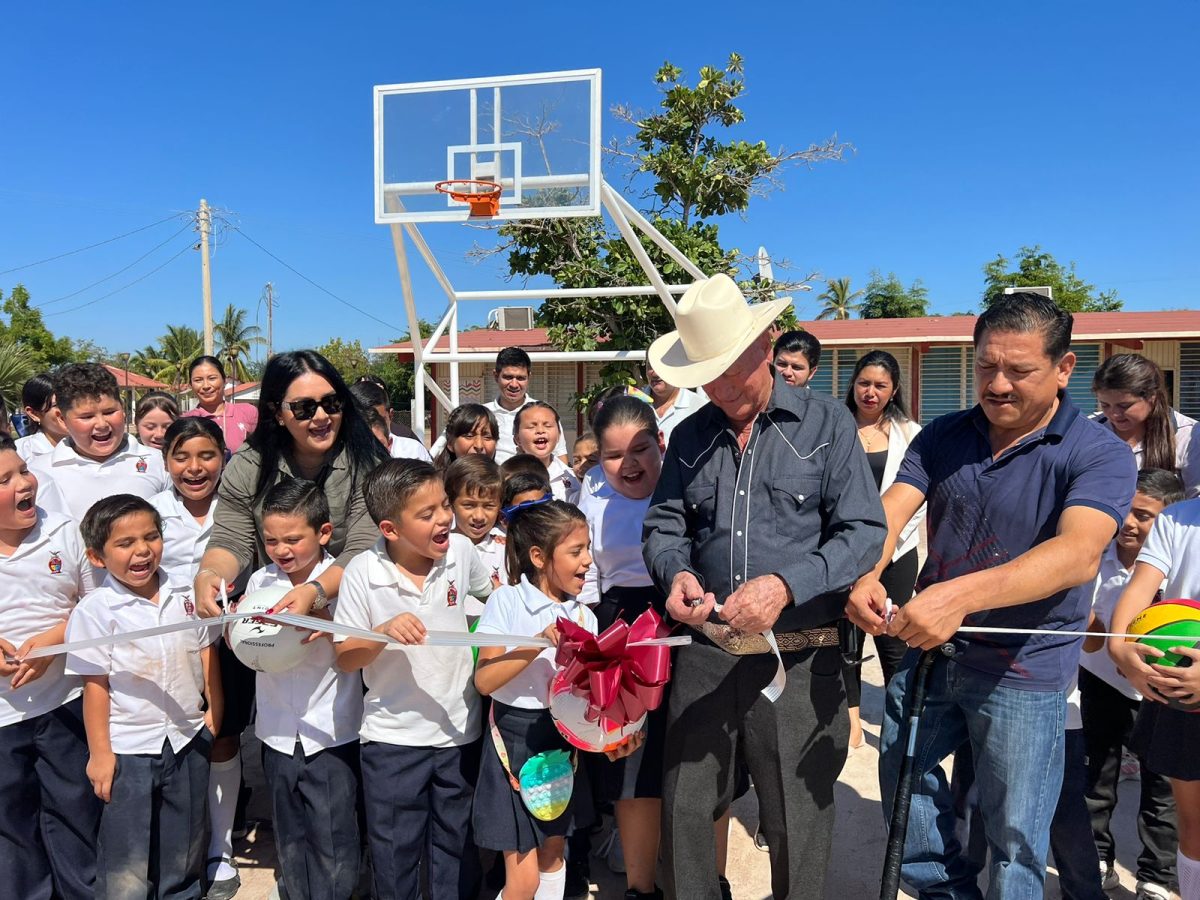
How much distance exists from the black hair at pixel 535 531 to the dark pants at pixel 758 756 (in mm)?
598

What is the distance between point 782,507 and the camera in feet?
7.88

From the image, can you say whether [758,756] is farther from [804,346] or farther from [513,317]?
[513,317]

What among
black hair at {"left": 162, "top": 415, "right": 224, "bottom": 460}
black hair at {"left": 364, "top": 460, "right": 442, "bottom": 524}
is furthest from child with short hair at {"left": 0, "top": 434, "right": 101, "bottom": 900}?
black hair at {"left": 364, "top": 460, "right": 442, "bottom": 524}

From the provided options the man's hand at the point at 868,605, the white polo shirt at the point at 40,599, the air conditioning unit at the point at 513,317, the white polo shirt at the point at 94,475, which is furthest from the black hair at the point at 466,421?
the air conditioning unit at the point at 513,317

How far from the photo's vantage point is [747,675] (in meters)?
2.47

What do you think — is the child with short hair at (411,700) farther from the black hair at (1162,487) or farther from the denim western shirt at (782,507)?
the black hair at (1162,487)

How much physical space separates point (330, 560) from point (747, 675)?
1.67m

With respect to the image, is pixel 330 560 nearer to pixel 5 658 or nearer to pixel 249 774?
pixel 5 658

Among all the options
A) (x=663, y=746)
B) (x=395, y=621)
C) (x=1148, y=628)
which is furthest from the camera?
(x=663, y=746)

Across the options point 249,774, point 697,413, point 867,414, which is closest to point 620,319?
point 867,414

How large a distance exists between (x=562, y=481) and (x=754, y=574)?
85.7 inches

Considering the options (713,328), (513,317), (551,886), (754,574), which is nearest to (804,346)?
(713,328)

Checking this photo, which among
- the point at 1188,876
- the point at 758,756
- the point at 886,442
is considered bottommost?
the point at 1188,876

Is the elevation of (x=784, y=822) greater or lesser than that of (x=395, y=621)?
lesser
